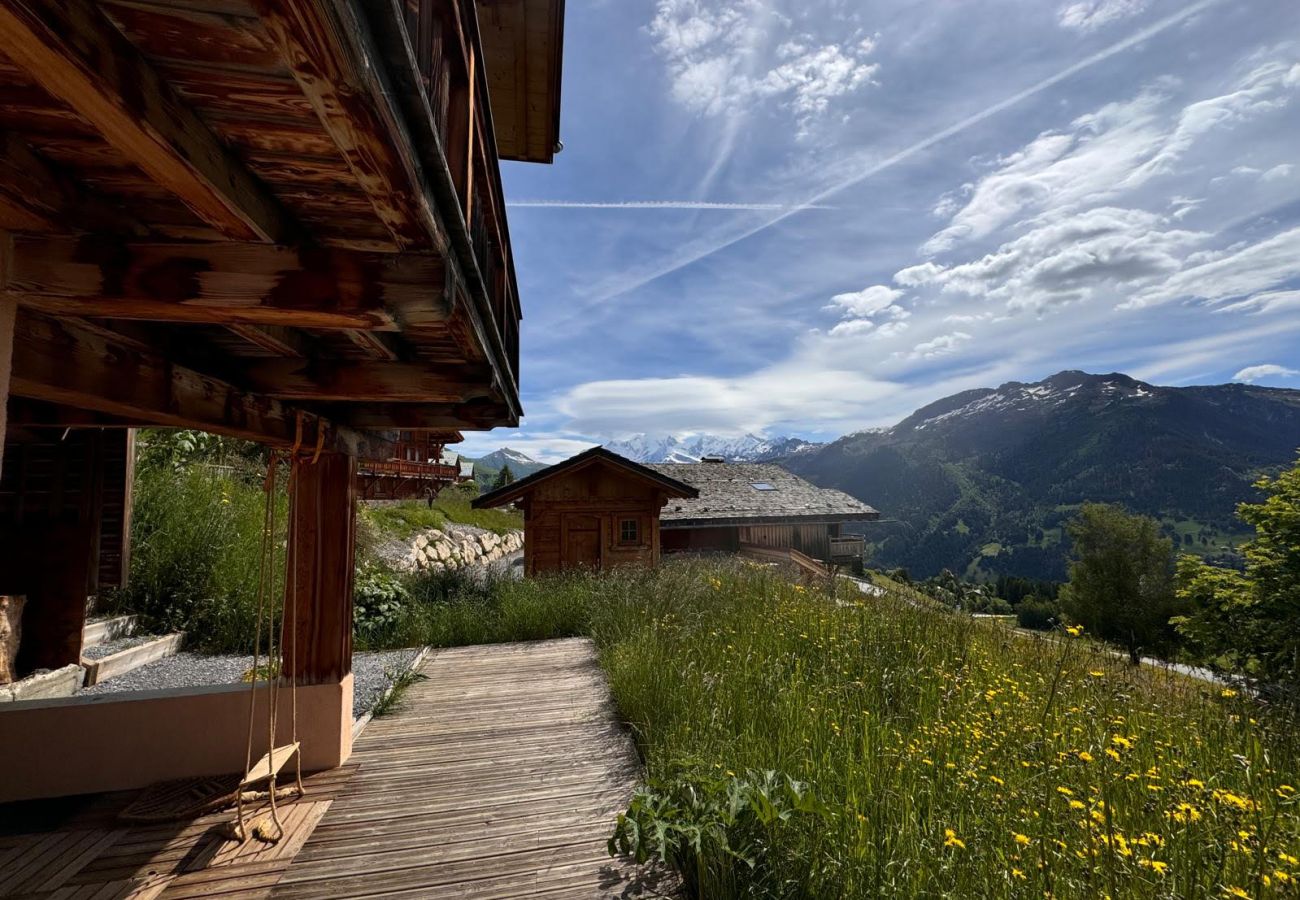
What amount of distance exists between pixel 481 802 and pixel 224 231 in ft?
12.2

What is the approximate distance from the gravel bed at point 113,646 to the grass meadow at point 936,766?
572 cm

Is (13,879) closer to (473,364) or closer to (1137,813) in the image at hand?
(473,364)

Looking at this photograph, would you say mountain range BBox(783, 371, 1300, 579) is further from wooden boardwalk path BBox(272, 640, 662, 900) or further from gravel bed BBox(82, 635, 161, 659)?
gravel bed BBox(82, 635, 161, 659)

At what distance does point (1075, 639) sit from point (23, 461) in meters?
10.2

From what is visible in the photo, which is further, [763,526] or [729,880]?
[763,526]

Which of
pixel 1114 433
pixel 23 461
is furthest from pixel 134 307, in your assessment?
pixel 1114 433

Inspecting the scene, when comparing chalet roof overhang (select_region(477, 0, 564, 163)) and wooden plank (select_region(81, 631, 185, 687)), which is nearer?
chalet roof overhang (select_region(477, 0, 564, 163))

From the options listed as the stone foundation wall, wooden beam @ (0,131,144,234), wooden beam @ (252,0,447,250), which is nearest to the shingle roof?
the stone foundation wall

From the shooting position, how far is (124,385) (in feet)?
7.81

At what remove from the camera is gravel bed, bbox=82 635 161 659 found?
20.7ft

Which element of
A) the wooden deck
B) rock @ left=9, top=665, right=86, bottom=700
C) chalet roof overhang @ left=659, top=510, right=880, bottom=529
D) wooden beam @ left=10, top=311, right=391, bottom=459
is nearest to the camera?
wooden beam @ left=10, top=311, right=391, bottom=459

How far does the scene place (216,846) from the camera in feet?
10.9

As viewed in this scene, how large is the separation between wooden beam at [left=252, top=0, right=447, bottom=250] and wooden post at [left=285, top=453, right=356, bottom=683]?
3.44 meters

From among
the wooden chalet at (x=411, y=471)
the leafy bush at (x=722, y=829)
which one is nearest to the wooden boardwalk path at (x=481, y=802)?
the leafy bush at (x=722, y=829)
